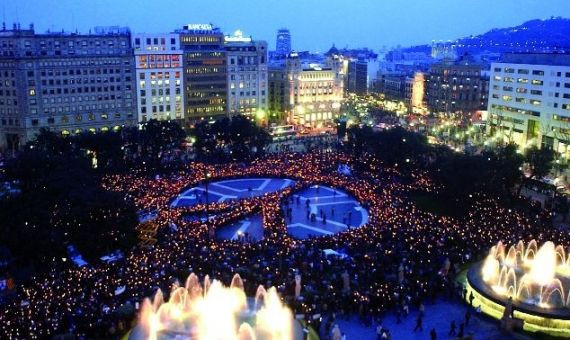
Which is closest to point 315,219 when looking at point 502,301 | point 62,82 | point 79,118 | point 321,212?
point 321,212

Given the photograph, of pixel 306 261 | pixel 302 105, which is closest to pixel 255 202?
pixel 306 261

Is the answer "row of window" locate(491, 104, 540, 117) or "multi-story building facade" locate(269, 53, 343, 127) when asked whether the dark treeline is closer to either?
"row of window" locate(491, 104, 540, 117)

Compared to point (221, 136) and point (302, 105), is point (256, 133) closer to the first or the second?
point (221, 136)

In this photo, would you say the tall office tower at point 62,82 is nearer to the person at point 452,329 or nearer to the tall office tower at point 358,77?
the person at point 452,329

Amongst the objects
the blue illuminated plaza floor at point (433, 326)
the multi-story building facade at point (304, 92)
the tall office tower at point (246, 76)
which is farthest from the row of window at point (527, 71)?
the blue illuminated plaza floor at point (433, 326)

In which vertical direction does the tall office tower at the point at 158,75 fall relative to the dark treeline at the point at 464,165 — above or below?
above

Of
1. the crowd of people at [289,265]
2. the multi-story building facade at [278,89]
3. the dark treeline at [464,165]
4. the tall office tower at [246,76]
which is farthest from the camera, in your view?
the multi-story building facade at [278,89]
